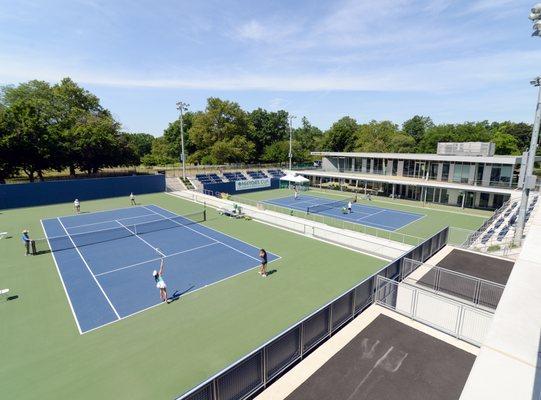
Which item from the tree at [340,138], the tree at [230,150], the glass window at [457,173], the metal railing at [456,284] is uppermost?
the tree at [340,138]

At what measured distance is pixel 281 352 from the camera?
7.76 metres

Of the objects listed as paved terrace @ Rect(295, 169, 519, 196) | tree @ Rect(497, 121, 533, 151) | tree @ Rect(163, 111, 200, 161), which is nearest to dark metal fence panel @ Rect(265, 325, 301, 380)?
paved terrace @ Rect(295, 169, 519, 196)

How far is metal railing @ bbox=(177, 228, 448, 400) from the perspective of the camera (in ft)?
21.2

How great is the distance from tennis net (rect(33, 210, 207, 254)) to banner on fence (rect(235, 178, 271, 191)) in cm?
1977

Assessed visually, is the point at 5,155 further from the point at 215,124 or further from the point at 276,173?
the point at 276,173

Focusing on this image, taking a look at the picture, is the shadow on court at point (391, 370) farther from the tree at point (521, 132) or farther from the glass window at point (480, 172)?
the tree at point (521, 132)

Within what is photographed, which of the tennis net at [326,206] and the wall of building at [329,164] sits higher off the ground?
the wall of building at [329,164]

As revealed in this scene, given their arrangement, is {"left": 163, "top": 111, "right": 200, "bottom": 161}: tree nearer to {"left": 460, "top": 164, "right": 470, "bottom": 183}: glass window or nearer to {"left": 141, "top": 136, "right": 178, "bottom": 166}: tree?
{"left": 141, "top": 136, "right": 178, "bottom": 166}: tree

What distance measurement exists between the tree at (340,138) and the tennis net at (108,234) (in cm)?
6317

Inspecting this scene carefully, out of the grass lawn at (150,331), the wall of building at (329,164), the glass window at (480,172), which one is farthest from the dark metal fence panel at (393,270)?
the wall of building at (329,164)

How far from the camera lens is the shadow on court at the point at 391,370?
22.2 ft

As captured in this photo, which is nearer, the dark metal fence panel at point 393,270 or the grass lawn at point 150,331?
the grass lawn at point 150,331

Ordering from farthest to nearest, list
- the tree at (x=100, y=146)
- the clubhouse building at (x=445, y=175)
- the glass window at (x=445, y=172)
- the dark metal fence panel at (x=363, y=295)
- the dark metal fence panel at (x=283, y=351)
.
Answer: the tree at (x=100, y=146) < the glass window at (x=445, y=172) < the clubhouse building at (x=445, y=175) < the dark metal fence panel at (x=363, y=295) < the dark metal fence panel at (x=283, y=351)

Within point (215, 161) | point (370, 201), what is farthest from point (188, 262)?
point (215, 161)
